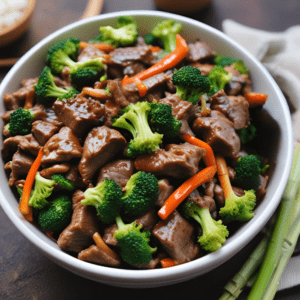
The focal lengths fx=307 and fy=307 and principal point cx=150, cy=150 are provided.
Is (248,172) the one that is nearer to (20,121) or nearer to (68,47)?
(20,121)

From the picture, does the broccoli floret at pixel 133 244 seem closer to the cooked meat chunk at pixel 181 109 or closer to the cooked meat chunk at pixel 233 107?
the cooked meat chunk at pixel 181 109

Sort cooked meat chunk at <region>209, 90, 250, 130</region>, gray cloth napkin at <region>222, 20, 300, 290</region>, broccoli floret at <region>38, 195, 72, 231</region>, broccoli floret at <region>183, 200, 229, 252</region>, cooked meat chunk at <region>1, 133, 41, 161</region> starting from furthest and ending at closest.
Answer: gray cloth napkin at <region>222, 20, 300, 290</region> → cooked meat chunk at <region>209, 90, 250, 130</region> → cooked meat chunk at <region>1, 133, 41, 161</region> → broccoli floret at <region>38, 195, 72, 231</region> → broccoli floret at <region>183, 200, 229, 252</region>

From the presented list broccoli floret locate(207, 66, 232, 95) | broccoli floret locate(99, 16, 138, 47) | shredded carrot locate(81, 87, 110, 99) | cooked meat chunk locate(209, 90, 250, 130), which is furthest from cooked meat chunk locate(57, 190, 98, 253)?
broccoli floret locate(99, 16, 138, 47)

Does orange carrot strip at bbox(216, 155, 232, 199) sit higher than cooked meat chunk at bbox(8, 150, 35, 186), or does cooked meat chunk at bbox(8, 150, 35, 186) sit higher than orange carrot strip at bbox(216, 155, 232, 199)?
orange carrot strip at bbox(216, 155, 232, 199)

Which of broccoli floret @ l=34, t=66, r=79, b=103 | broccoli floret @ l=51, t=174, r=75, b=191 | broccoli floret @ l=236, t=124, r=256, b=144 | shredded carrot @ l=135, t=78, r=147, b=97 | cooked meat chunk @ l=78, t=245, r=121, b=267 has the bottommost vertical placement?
cooked meat chunk @ l=78, t=245, r=121, b=267

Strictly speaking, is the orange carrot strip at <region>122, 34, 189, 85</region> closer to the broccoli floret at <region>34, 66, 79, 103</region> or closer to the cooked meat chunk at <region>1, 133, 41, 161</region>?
the broccoli floret at <region>34, 66, 79, 103</region>

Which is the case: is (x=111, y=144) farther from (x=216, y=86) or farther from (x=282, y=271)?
(x=282, y=271)
